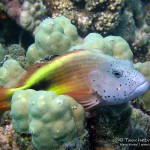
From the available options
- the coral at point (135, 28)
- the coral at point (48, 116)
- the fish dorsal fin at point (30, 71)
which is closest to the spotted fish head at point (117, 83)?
the coral at point (48, 116)

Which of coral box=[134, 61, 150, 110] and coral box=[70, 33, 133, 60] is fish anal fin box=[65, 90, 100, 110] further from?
coral box=[134, 61, 150, 110]

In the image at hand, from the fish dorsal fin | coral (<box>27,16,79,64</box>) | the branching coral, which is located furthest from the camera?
the branching coral

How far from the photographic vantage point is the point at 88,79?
126 inches

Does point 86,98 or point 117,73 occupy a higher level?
point 117,73

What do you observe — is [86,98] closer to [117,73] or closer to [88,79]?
[88,79]

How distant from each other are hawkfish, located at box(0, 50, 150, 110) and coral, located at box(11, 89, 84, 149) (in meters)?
0.16

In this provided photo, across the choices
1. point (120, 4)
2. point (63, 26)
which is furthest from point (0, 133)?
point (120, 4)

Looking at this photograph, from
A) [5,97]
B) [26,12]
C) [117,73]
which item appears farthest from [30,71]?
[26,12]

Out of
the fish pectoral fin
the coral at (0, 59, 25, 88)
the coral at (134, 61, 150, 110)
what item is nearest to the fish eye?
the fish pectoral fin

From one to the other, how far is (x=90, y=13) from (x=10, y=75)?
13.4 feet

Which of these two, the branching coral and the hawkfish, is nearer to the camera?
the hawkfish

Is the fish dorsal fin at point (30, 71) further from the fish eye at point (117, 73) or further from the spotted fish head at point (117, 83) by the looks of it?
the fish eye at point (117, 73)

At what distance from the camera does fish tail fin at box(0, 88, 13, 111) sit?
3.39 meters

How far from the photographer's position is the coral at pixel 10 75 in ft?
12.9
